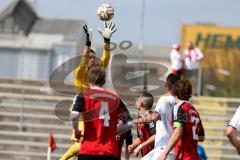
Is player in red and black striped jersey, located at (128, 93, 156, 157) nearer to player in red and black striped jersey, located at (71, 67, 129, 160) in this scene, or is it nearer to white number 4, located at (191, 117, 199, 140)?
white number 4, located at (191, 117, 199, 140)

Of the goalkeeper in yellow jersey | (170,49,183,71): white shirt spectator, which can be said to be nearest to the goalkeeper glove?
the goalkeeper in yellow jersey

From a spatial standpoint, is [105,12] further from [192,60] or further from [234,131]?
[192,60]

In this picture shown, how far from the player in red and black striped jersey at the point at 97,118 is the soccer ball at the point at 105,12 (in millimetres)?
2686

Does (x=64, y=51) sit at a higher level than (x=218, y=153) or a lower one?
higher

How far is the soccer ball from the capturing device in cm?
1373

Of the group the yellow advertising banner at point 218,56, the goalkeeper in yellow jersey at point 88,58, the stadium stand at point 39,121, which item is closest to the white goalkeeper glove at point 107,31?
the goalkeeper in yellow jersey at point 88,58

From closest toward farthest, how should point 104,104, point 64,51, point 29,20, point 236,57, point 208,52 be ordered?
point 104,104 < point 64,51 < point 236,57 < point 29,20 < point 208,52

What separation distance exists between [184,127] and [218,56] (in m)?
55.7

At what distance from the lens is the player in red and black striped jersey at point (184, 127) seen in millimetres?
11570

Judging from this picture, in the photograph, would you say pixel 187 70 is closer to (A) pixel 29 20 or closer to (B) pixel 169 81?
(B) pixel 169 81

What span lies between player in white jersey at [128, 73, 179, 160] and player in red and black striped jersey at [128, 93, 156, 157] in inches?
15.8

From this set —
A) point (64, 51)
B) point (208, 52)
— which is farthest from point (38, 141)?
point (208, 52)

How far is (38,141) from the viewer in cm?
2498

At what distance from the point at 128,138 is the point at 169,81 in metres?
1.59
